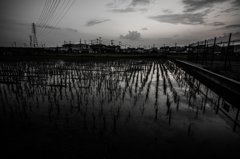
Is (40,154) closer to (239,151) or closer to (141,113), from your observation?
(141,113)

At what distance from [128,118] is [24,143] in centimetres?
174

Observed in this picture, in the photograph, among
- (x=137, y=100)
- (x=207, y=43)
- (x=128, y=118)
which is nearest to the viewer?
(x=128, y=118)

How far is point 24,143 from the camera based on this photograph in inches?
70.7

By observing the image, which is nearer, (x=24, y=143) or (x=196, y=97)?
(x=24, y=143)

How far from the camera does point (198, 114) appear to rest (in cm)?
286

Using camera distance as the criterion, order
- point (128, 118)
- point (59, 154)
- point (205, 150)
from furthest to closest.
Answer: point (128, 118) < point (205, 150) < point (59, 154)

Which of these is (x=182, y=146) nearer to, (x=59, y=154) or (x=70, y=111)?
(x=59, y=154)

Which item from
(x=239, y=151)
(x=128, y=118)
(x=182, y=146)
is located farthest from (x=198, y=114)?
(x=128, y=118)

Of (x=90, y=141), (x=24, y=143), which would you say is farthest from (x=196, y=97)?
(x=24, y=143)

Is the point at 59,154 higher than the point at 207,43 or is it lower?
lower

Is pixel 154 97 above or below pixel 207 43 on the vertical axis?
below

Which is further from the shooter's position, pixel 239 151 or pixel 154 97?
pixel 154 97

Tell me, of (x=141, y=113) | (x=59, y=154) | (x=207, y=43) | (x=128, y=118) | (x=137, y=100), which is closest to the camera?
(x=59, y=154)

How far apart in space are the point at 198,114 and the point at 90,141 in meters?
2.43
